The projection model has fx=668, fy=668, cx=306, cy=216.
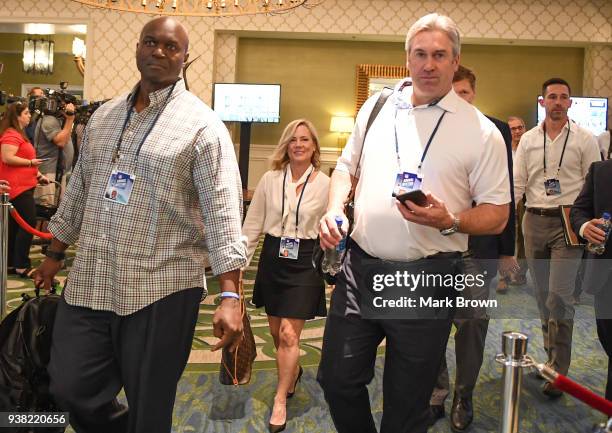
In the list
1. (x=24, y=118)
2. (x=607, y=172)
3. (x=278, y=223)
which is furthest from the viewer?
(x=24, y=118)

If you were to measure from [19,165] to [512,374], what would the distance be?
515 centimetres

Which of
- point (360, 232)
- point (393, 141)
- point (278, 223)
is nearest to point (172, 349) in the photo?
point (360, 232)

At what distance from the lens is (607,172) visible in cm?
272

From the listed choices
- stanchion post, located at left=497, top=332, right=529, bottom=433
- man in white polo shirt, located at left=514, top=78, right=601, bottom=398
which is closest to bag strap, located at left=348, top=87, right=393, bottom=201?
stanchion post, located at left=497, top=332, right=529, bottom=433

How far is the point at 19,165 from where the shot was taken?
5.64 metres

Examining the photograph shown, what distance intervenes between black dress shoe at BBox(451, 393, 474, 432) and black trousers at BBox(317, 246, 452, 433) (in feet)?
3.10

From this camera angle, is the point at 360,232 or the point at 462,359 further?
the point at 462,359

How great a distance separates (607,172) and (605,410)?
66.1 inches

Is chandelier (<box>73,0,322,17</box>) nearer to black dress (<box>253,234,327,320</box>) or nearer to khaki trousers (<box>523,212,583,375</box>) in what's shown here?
khaki trousers (<box>523,212,583,375</box>)

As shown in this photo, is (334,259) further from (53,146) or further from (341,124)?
(341,124)

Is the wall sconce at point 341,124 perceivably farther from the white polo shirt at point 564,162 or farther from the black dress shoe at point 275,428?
the black dress shoe at point 275,428

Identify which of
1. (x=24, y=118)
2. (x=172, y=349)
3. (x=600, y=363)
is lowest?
(x=600, y=363)

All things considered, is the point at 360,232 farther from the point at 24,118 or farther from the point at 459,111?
the point at 24,118

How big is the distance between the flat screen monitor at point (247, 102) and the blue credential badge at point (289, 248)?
22.4 ft
